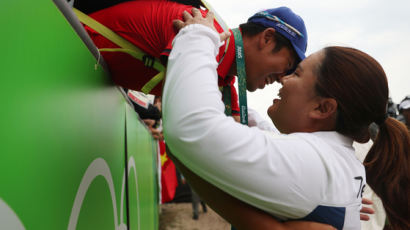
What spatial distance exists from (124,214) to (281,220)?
85 cm

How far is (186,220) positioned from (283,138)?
16.0 feet

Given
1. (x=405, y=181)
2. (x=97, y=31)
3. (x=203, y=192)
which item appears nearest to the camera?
(x=203, y=192)

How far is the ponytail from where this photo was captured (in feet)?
3.74

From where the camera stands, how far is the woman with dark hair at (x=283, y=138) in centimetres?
69

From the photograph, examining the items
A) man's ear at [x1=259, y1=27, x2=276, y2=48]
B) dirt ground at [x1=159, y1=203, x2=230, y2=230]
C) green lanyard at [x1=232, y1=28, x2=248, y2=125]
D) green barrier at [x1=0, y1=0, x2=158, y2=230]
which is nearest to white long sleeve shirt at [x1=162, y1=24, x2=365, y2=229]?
green barrier at [x1=0, y1=0, x2=158, y2=230]

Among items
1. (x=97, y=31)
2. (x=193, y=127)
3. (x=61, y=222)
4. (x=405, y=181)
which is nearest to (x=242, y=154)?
(x=193, y=127)

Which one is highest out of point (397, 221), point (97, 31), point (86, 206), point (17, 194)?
point (97, 31)

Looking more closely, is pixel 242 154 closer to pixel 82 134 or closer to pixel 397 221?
pixel 82 134

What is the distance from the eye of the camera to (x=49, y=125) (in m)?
0.63

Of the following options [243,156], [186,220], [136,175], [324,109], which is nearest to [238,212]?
[243,156]

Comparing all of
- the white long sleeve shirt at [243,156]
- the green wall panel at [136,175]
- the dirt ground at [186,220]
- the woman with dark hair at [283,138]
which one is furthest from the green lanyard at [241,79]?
the dirt ground at [186,220]

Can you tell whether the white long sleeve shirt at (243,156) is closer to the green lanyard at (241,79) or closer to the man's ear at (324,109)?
the man's ear at (324,109)

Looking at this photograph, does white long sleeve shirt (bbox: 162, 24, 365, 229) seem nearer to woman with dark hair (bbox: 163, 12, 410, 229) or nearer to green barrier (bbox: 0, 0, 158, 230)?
woman with dark hair (bbox: 163, 12, 410, 229)

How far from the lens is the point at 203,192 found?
2.71 ft
